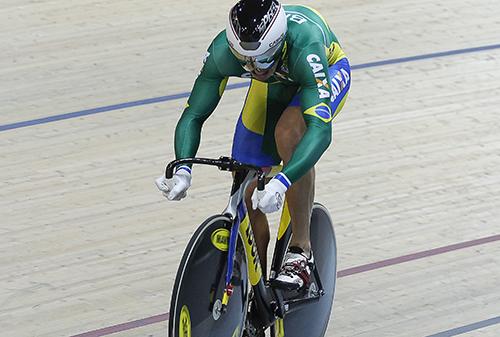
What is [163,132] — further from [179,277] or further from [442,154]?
[179,277]

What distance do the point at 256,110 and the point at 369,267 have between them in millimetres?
1246

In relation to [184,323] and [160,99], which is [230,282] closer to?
[184,323]

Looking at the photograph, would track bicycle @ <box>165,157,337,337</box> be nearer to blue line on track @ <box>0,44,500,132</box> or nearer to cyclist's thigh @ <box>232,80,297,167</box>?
cyclist's thigh @ <box>232,80,297,167</box>

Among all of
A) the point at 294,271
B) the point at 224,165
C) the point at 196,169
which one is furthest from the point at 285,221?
the point at 196,169

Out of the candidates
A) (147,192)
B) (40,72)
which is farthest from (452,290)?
(40,72)

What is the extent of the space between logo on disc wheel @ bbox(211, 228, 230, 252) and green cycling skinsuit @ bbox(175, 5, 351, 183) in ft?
0.77

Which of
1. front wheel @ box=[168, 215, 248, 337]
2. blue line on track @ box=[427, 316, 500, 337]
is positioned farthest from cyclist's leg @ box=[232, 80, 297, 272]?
blue line on track @ box=[427, 316, 500, 337]

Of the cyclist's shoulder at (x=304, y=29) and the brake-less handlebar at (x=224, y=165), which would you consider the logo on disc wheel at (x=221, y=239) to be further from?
the cyclist's shoulder at (x=304, y=29)

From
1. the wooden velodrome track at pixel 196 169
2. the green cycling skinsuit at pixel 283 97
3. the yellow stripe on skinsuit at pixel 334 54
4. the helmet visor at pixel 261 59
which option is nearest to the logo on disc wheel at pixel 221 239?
the green cycling skinsuit at pixel 283 97

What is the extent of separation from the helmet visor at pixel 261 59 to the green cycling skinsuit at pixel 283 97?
0.08 metres

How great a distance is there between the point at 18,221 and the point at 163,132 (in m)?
1.07

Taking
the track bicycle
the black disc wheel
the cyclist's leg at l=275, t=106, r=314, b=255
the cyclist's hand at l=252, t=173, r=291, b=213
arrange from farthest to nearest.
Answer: the black disc wheel < the cyclist's leg at l=275, t=106, r=314, b=255 < the track bicycle < the cyclist's hand at l=252, t=173, r=291, b=213

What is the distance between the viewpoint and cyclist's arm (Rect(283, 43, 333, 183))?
3.26m

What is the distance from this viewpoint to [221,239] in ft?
10.9
